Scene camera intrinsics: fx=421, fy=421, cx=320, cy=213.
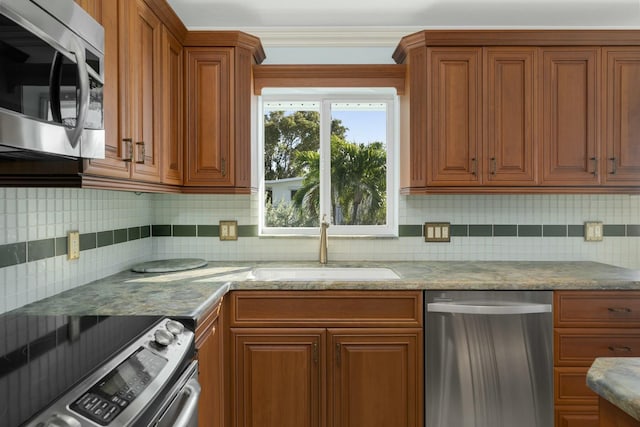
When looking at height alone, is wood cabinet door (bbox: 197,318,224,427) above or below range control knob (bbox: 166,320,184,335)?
below

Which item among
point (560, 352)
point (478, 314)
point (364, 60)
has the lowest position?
point (560, 352)

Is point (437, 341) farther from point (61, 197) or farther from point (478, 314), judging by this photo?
point (61, 197)

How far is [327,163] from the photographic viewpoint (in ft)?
9.09

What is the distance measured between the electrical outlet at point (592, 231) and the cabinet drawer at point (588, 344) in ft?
2.52

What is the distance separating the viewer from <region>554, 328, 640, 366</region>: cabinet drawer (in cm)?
202

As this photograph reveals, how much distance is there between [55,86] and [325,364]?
160 centimetres

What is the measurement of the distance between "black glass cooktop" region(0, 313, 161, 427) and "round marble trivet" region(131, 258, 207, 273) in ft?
→ 2.68

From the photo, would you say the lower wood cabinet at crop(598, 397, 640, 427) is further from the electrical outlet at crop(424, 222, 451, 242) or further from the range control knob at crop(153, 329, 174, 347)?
the electrical outlet at crop(424, 222, 451, 242)

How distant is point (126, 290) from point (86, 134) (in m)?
0.86

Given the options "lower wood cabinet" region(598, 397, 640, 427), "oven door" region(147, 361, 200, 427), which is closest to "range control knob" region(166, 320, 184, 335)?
"oven door" region(147, 361, 200, 427)

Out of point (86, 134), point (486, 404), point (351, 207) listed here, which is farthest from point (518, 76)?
point (86, 134)

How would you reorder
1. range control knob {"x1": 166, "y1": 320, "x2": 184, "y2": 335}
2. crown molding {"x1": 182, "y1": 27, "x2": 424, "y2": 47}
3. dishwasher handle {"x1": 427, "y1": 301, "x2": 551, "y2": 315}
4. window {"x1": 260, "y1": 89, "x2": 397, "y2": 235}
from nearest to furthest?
range control knob {"x1": 166, "y1": 320, "x2": 184, "y2": 335} → dishwasher handle {"x1": 427, "y1": 301, "x2": 551, "y2": 315} → crown molding {"x1": 182, "y1": 27, "x2": 424, "y2": 47} → window {"x1": 260, "y1": 89, "x2": 397, "y2": 235}

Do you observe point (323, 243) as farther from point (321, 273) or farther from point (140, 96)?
point (140, 96)

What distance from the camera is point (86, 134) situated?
1.19m
